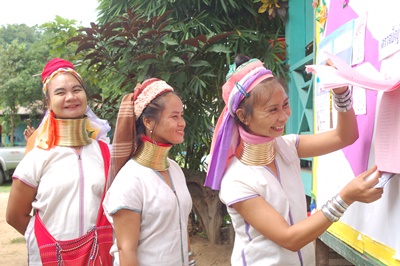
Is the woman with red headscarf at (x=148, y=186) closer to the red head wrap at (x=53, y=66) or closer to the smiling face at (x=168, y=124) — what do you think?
the smiling face at (x=168, y=124)

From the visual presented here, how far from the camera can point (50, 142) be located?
2.27m

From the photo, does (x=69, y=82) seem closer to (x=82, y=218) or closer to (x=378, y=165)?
(x=82, y=218)

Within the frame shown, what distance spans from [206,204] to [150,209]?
3151mm

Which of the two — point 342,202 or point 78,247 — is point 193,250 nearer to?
point 78,247

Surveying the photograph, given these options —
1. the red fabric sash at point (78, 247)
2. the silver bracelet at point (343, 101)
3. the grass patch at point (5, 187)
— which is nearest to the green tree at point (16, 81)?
the grass patch at point (5, 187)

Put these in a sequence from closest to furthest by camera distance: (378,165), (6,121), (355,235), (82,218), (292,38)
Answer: (378,165), (355,235), (82,218), (292,38), (6,121)

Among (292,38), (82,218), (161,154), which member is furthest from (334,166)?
(292,38)

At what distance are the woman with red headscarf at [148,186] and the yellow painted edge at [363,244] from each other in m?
0.71

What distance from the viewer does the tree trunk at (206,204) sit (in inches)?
190

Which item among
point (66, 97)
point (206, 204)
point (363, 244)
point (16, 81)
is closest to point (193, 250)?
point (206, 204)

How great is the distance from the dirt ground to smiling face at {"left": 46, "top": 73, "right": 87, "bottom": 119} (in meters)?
2.98

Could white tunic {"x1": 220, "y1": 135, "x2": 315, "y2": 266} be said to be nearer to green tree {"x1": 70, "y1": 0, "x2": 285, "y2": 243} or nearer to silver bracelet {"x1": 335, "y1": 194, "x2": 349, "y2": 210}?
silver bracelet {"x1": 335, "y1": 194, "x2": 349, "y2": 210}

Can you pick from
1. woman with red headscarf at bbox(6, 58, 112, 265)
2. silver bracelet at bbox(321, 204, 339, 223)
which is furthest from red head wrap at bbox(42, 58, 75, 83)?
silver bracelet at bbox(321, 204, 339, 223)

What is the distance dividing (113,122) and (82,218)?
2006 mm
